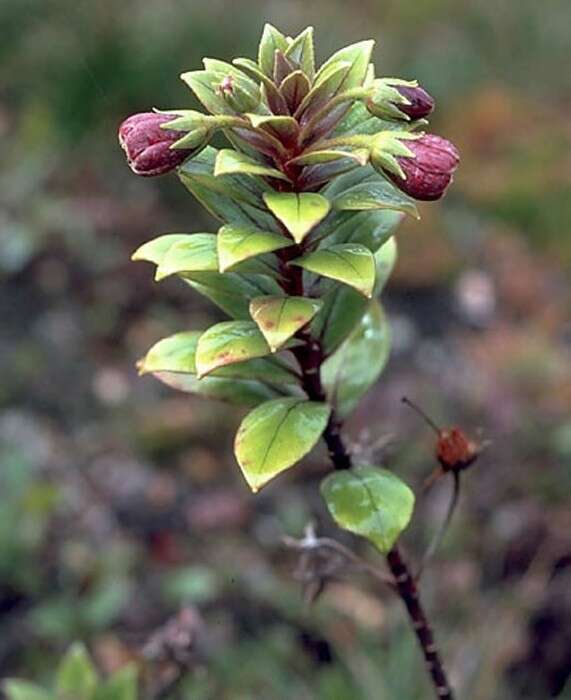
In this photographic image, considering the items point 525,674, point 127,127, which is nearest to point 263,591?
point 525,674

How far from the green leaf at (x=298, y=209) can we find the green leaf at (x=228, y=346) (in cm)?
9

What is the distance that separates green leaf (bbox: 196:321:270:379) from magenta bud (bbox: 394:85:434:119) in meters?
0.19

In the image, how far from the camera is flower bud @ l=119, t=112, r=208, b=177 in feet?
2.50

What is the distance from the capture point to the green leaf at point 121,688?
1.27 m

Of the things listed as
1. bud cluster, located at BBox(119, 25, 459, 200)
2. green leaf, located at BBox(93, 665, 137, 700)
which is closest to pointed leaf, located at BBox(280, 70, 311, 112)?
bud cluster, located at BBox(119, 25, 459, 200)

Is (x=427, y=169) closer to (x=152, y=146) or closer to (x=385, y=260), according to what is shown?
(x=152, y=146)

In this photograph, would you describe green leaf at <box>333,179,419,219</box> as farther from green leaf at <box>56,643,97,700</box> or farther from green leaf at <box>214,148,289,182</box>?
green leaf at <box>56,643,97,700</box>

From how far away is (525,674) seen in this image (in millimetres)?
2014

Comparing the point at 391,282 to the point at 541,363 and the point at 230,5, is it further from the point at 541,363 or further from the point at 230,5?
the point at 230,5

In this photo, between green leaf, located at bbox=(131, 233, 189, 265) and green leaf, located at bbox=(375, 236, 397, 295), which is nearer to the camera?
green leaf, located at bbox=(131, 233, 189, 265)

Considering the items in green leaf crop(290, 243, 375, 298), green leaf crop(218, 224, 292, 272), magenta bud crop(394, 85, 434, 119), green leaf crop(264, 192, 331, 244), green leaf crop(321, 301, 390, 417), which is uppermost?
magenta bud crop(394, 85, 434, 119)

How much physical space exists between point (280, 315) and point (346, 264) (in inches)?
2.3

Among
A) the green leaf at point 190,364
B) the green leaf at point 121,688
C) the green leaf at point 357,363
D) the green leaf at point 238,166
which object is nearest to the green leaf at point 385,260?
the green leaf at point 357,363

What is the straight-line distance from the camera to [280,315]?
814 mm
